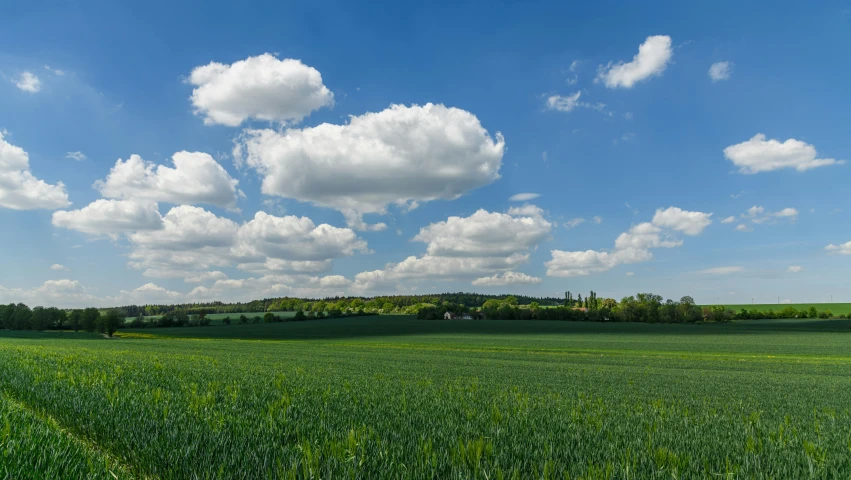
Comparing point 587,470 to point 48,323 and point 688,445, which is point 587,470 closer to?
point 688,445

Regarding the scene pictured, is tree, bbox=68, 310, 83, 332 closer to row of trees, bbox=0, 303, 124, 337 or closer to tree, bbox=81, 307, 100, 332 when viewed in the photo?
row of trees, bbox=0, 303, 124, 337

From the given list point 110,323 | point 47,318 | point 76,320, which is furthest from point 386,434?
point 47,318

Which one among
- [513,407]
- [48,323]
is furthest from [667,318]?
[48,323]

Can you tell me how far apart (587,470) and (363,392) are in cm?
784

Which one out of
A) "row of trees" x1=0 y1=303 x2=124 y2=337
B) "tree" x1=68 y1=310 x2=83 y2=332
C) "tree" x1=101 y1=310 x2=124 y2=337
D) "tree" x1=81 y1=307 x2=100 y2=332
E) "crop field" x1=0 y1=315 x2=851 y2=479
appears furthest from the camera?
"tree" x1=68 y1=310 x2=83 y2=332

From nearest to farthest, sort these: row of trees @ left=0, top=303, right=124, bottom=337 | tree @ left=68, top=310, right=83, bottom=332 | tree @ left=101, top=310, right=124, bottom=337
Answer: tree @ left=101, top=310, right=124, bottom=337, row of trees @ left=0, top=303, right=124, bottom=337, tree @ left=68, top=310, right=83, bottom=332

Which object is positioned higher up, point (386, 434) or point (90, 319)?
point (386, 434)

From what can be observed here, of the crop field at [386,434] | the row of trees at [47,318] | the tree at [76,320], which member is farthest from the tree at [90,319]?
the crop field at [386,434]

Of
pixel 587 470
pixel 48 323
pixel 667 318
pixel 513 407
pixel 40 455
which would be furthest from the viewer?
pixel 667 318

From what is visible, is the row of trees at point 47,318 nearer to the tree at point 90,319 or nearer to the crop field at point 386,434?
the tree at point 90,319

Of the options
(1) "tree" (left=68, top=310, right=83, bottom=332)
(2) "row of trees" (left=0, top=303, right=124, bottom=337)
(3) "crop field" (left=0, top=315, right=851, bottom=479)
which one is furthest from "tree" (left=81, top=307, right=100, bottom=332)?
(3) "crop field" (left=0, top=315, right=851, bottom=479)

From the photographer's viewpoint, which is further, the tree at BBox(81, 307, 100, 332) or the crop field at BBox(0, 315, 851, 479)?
the tree at BBox(81, 307, 100, 332)

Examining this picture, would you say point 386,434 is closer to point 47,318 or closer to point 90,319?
point 90,319

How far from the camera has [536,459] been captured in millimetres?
6156
